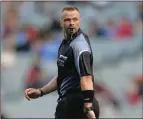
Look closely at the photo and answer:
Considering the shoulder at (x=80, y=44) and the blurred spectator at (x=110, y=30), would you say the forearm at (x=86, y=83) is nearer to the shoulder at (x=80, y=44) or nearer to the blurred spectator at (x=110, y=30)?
the shoulder at (x=80, y=44)

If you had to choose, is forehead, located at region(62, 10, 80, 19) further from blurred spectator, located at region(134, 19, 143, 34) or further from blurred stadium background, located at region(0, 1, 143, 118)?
blurred spectator, located at region(134, 19, 143, 34)

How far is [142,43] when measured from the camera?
8.57m

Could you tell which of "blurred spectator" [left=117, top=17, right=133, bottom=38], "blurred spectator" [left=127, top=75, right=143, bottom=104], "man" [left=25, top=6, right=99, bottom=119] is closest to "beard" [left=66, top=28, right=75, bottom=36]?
"man" [left=25, top=6, right=99, bottom=119]

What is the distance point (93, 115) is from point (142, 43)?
5.40m

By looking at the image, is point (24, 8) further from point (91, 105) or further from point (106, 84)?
point (91, 105)

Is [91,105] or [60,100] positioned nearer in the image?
[91,105]

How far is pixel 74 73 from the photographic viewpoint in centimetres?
348

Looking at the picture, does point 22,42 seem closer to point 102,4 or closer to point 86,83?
point 102,4

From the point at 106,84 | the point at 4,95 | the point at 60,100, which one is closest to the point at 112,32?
the point at 106,84

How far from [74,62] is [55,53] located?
484 cm

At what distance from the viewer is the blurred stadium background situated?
823cm

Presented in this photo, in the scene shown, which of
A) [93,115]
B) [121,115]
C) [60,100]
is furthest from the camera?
[121,115]

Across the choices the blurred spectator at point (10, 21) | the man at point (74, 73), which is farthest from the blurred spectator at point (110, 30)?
the man at point (74, 73)

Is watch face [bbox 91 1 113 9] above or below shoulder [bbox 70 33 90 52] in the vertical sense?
above
